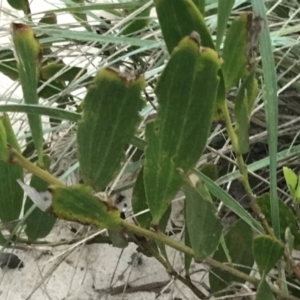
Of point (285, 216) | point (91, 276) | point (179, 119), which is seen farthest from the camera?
point (91, 276)

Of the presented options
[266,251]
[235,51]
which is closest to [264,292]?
[266,251]

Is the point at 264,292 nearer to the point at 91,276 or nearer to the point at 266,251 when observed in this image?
the point at 266,251

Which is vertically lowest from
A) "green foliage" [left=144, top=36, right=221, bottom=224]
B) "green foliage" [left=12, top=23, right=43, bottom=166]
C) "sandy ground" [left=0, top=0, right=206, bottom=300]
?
"sandy ground" [left=0, top=0, right=206, bottom=300]

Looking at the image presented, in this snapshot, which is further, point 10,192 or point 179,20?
point 10,192

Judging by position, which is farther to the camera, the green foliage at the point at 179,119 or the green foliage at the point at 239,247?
the green foliage at the point at 239,247

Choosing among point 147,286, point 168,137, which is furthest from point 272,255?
point 147,286

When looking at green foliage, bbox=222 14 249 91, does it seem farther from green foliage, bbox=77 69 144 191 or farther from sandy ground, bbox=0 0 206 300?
sandy ground, bbox=0 0 206 300

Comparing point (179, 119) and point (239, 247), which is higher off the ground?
point (179, 119)

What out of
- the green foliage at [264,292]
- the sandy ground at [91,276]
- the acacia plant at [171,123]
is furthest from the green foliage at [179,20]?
the sandy ground at [91,276]

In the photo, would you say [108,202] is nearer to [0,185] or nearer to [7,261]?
[0,185]

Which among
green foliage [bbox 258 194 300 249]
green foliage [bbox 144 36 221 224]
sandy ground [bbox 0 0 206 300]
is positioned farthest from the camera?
sandy ground [bbox 0 0 206 300]

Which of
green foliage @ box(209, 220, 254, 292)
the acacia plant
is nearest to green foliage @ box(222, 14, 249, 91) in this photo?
the acacia plant

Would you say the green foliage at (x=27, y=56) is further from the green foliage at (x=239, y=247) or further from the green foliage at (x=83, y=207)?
the green foliage at (x=239, y=247)

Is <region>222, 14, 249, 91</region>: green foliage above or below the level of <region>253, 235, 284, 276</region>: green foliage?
above
